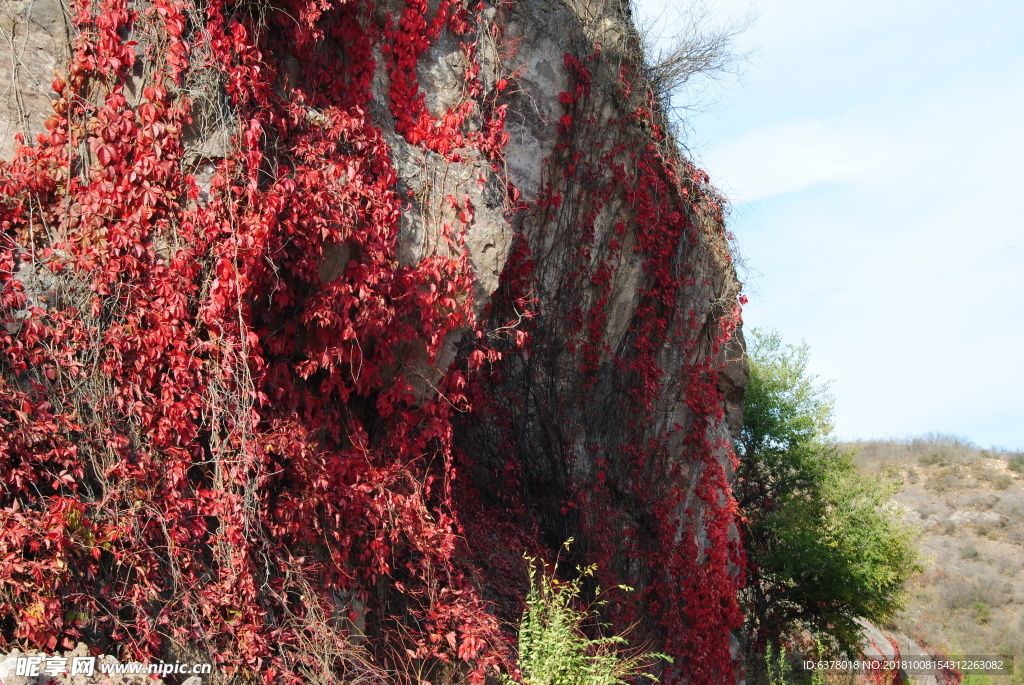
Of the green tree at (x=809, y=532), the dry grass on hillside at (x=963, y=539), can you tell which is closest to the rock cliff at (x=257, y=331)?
the green tree at (x=809, y=532)

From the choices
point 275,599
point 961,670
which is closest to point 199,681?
point 275,599

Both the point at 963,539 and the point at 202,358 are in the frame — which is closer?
the point at 202,358

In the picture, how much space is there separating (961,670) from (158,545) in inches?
769

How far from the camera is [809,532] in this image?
53.6 feet

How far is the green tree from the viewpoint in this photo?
16.2 metres

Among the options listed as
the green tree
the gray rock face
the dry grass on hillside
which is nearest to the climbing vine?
the gray rock face

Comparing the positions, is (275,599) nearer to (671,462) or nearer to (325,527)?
(325,527)

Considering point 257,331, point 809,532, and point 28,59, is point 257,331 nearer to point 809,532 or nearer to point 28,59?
point 28,59

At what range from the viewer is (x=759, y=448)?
18375 millimetres

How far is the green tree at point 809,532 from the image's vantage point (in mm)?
16172

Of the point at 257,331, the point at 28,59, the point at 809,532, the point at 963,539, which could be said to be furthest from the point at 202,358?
the point at 963,539

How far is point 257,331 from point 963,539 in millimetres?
27539

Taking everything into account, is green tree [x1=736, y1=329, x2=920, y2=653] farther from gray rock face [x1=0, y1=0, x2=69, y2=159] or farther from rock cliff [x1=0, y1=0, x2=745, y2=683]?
gray rock face [x1=0, y1=0, x2=69, y2=159]

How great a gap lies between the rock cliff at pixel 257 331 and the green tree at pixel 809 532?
10.7m
